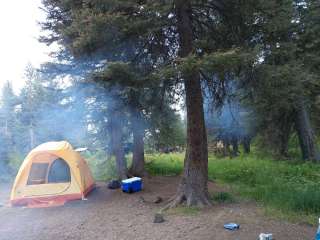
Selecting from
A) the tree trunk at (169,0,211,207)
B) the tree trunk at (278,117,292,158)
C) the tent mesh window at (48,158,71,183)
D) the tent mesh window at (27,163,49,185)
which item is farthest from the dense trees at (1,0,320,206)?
the tree trunk at (278,117,292,158)

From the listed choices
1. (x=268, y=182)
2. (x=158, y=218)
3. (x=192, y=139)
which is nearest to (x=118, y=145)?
(x=192, y=139)

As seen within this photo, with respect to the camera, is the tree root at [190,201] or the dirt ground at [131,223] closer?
the dirt ground at [131,223]

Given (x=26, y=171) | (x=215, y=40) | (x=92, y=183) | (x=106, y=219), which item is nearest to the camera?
(x=106, y=219)

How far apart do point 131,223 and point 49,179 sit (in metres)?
3.79

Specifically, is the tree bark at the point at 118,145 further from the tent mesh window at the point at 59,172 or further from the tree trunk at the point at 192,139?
the tree trunk at the point at 192,139

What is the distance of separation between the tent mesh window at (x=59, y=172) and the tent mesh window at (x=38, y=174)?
0.15 metres

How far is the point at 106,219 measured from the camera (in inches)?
301

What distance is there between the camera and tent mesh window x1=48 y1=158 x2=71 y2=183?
397 inches

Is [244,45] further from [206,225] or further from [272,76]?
[206,225]

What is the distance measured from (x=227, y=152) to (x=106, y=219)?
1787 centimetres

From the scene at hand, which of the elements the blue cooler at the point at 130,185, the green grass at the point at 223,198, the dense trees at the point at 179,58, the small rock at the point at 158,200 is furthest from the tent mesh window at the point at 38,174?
the green grass at the point at 223,198

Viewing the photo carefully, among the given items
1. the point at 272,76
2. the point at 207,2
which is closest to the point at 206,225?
the point at 272,76

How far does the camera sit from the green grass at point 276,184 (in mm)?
7191

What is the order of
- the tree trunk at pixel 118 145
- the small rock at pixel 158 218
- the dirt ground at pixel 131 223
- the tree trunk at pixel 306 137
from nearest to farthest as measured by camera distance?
the dirt ground at pixel 131 223
the small rock at pixel 158 218
the tree trunk at pixel 118 145
the tree trunk at pixel 306 137
